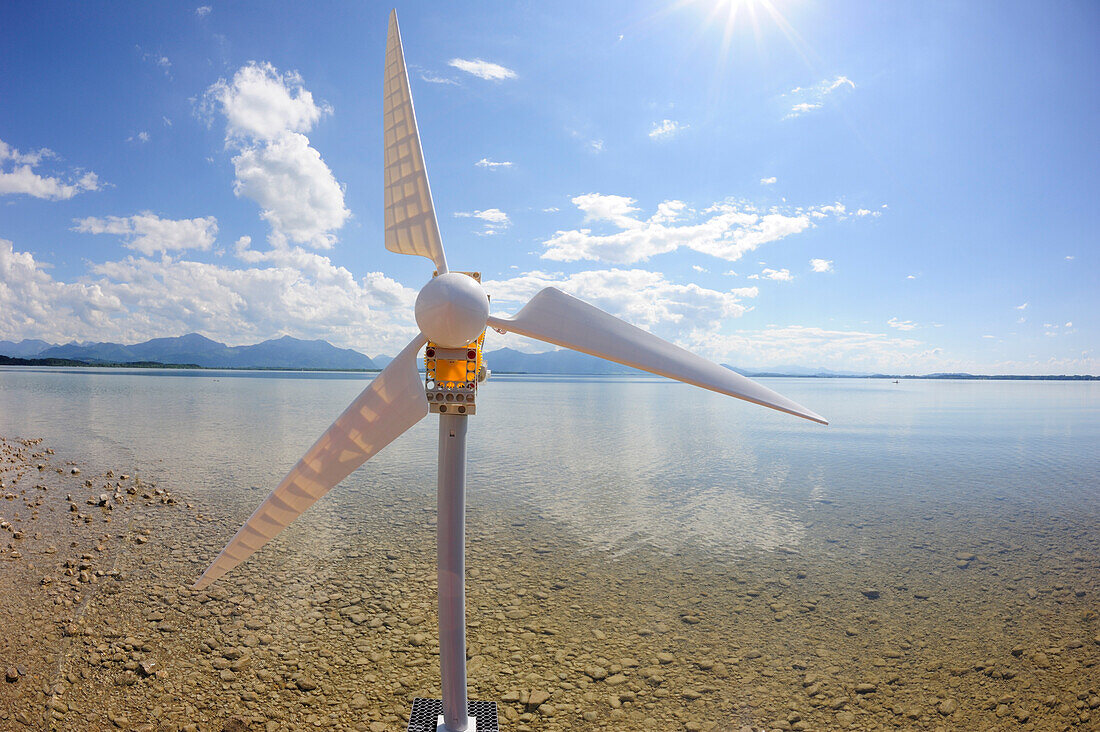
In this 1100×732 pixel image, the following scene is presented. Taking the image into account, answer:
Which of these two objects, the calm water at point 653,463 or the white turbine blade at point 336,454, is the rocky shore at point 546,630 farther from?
the white turbine blade at point 336,454

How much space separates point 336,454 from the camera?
5000mm

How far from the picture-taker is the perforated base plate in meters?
6.07

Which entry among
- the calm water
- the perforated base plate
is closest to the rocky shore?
the perforated base plate

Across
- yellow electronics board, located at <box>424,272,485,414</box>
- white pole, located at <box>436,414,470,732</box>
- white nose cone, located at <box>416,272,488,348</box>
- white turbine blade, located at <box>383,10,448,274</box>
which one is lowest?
white pole, located at <box>436,414,470,732</box>

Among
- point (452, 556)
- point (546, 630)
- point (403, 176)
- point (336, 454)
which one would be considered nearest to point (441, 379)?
Answer: point (336, 454)

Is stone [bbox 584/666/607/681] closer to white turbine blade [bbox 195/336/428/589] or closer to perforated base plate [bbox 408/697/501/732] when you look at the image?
perforated base plate [bbox 408/697/501/732]

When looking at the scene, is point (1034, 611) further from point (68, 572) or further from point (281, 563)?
point (68, 572)

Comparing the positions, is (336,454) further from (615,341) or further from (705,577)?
(705,577)

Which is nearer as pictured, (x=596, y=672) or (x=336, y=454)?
(x=336, y=454)

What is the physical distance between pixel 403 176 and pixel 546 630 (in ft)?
27.4

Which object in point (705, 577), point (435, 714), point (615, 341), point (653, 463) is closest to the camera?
point (615, 341)

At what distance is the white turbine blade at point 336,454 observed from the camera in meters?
4.93

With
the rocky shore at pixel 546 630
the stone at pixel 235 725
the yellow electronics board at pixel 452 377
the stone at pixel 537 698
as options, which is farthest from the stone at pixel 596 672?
the yellow electronics board at pixel 452 377

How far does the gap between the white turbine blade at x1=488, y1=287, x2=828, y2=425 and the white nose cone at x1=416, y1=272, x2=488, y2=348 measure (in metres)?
0.79
